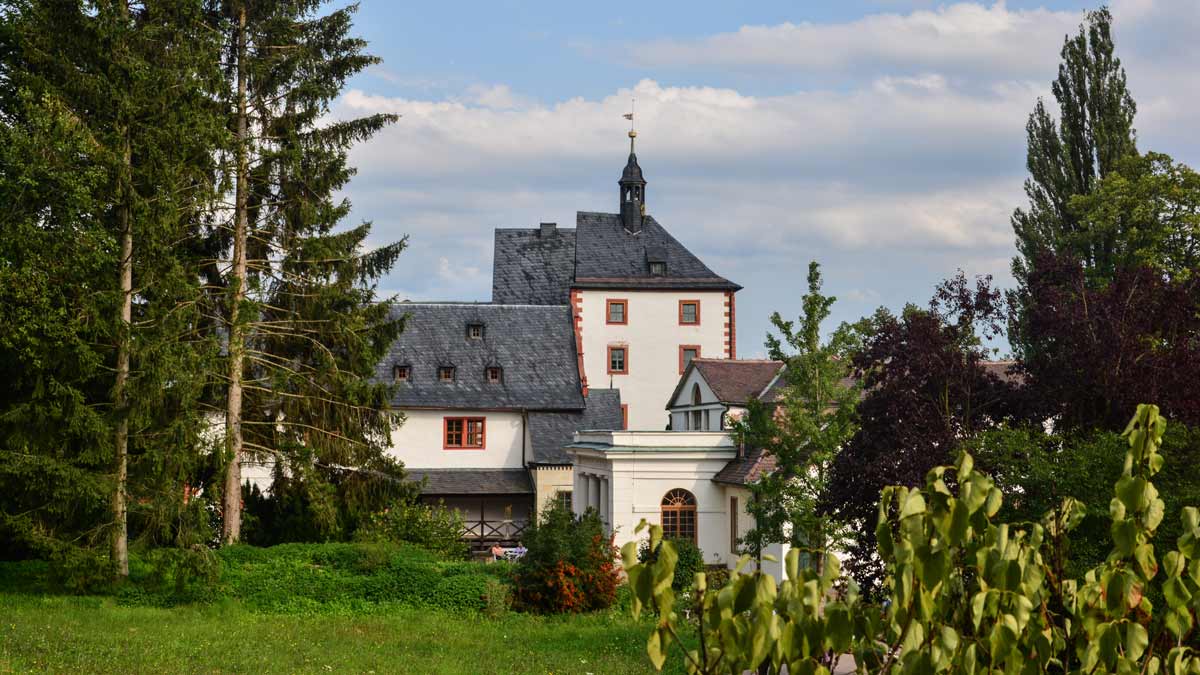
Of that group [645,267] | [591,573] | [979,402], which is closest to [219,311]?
[591,573]

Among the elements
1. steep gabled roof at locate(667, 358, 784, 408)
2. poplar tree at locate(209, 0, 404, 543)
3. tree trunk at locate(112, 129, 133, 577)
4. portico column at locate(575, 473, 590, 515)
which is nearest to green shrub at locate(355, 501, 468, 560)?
poplar tree at locate(209, 0, 404, 543)

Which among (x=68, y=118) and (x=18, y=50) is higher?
(x=18, y=50)

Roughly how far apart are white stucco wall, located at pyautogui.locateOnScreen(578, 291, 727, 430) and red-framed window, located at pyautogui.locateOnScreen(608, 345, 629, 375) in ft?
0.67

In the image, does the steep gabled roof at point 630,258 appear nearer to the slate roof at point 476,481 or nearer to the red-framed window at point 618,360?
the red-framed window at point 618,360

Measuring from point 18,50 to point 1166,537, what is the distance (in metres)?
24.0

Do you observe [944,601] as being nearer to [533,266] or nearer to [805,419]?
[805,419]

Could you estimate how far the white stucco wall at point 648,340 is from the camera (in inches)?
2466

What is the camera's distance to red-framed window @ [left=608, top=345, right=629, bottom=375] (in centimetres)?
6275

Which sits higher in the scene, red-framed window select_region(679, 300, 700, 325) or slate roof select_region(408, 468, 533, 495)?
red-framed window select_region(679, 300, 700, 325)

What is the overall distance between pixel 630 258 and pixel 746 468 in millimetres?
30347

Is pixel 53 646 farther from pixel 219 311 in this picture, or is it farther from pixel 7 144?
pixel 219 311

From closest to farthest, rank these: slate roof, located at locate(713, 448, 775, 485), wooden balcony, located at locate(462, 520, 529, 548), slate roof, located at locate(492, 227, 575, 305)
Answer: slate roof, located at locate(713, 448, 775, 485)
wooden balcony, located at locate(462, 520, 529, 548)
slate roof, located at locate(492, 227, 575, 305)

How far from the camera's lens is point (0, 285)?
22.5 meters

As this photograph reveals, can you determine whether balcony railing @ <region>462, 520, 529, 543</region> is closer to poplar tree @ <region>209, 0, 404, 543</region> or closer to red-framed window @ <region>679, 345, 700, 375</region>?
poplar tree @ <region>209, 0, 404, 543</region>
